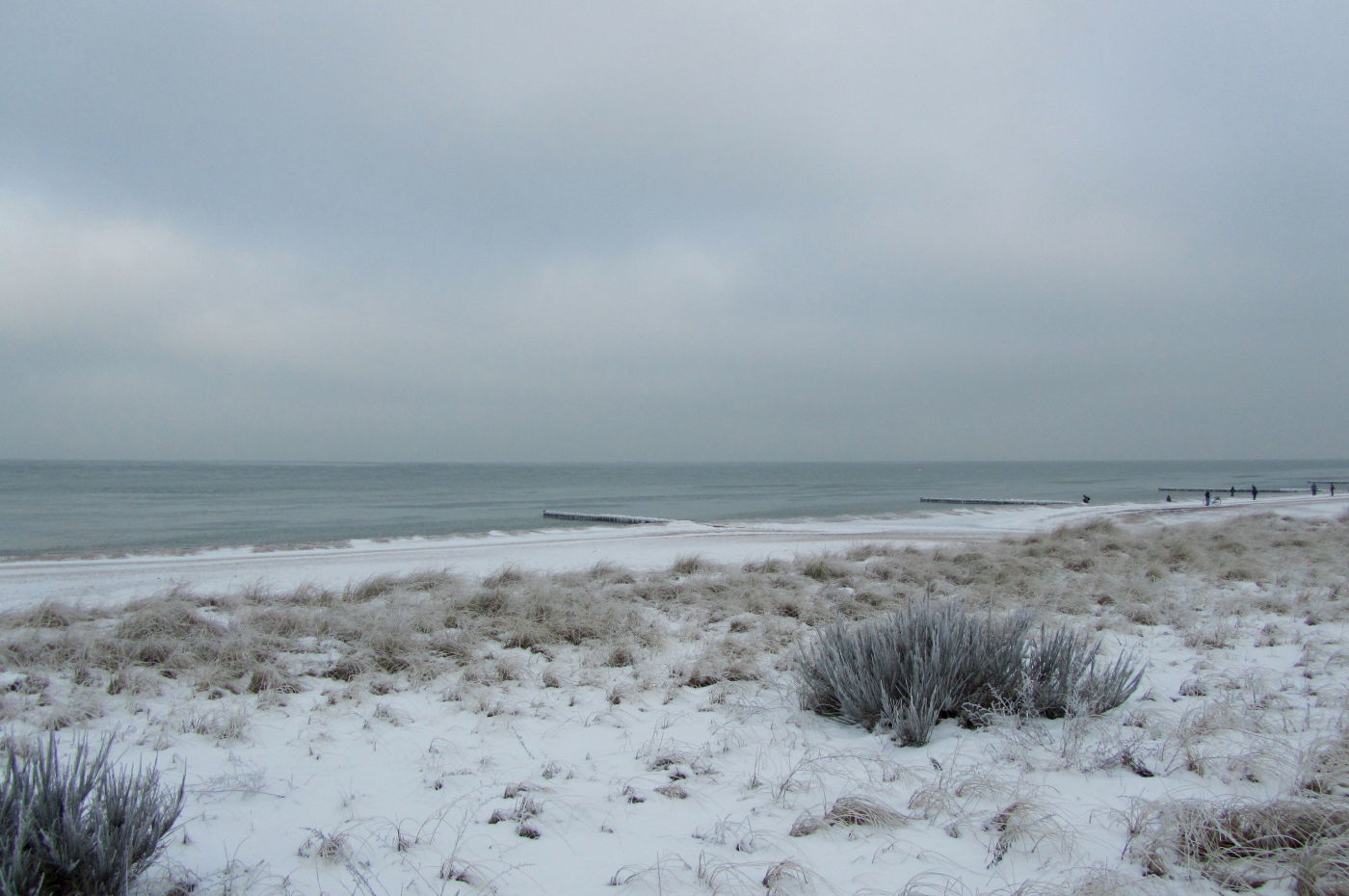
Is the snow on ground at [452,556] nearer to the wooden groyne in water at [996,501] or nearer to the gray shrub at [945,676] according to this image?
the gray shrub at [945,676]

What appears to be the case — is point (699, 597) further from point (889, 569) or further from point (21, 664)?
point (21, 664)

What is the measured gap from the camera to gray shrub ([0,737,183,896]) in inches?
122

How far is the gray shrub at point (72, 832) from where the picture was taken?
122 inches

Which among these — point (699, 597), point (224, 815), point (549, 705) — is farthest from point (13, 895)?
point (699, 597)

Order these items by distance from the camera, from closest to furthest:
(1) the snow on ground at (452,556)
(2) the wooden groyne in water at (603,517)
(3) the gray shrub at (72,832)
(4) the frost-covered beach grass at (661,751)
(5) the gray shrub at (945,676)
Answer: (3) the gray shrub at (72,832) < (4) the frost-covered beach grass at (661,751) < (5) the gray shrub at (945,676) < (1) the snow on ground at (452,556) < (2) the wooden groyne in water at (603,517)

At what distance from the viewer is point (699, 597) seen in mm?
11016

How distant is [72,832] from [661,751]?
316 cm

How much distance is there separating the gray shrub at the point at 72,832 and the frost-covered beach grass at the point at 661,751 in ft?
0.81

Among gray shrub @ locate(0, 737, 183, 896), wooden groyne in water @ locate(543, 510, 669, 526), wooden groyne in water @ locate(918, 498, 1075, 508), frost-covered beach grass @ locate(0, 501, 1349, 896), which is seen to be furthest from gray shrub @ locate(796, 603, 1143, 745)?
wooden groyne in water @ locate(918, 498, 1075, 508)

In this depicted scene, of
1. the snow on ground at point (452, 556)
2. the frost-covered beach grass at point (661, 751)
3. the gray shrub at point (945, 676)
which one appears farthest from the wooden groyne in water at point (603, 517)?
the gray shrub at point (945, 676)

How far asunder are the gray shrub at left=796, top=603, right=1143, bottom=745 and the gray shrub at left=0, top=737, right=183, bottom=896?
439cm

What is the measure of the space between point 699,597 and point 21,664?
770 cm

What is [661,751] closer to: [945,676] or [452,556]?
[945,676]

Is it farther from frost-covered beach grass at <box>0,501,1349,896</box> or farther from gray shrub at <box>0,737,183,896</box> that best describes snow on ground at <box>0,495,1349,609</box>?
gray shrub at <box>0,737,183,896</box>
